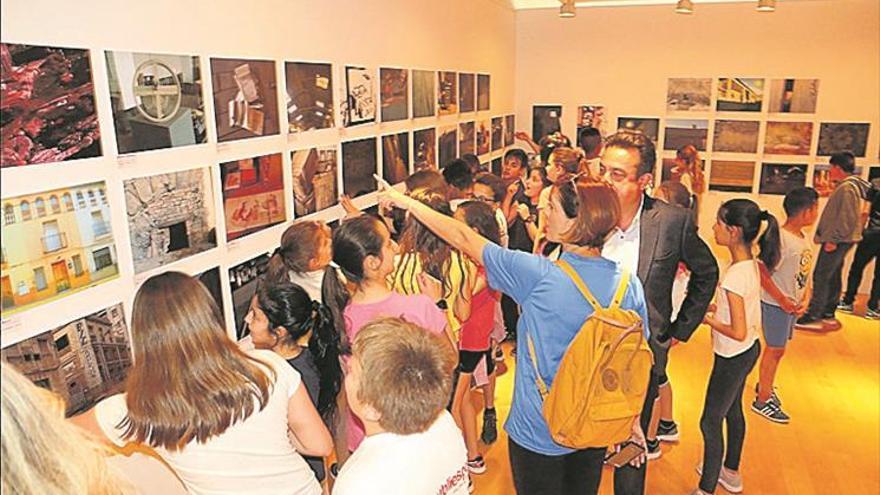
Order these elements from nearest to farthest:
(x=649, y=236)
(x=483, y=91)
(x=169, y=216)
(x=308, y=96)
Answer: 1. (x=169, y=216)
2. (x=649, y=236)
3. (x=308, y=96)
4. (x=483, y=91)

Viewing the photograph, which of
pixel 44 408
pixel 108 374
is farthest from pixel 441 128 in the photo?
pixel 44 408

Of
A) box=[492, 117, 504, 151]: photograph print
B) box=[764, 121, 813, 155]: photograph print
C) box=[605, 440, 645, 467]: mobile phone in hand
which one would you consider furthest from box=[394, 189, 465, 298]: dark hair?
box=[764, 121, 813, 155]: photograph print

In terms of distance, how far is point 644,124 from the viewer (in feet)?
24.6

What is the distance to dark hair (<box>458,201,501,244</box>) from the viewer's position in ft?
11.0

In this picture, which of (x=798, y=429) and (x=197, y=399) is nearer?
(x=197, y=399)

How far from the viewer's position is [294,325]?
7.88 feet

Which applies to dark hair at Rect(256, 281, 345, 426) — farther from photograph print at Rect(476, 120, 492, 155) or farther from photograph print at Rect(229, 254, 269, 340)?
photograph print at Rect(476, 120, 492, 155)

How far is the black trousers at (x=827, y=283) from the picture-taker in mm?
6332

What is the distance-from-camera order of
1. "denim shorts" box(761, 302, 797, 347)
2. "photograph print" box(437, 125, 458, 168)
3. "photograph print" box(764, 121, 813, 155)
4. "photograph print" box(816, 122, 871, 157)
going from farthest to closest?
"photograph print" box(764, 121, 813, 155), "photograph print" box(816, 122, 871, 157), "photograph print" box(437, 125, 458, 168), "denim shorts" box(761, 302, 797, 347)

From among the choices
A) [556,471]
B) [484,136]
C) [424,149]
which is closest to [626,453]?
[556,471]

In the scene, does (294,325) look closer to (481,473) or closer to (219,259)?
(219,259)

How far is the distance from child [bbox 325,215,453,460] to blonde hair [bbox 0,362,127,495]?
4.95 feet

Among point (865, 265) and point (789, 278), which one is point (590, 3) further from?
point (789, 278)

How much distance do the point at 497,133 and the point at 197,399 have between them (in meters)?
5.87
